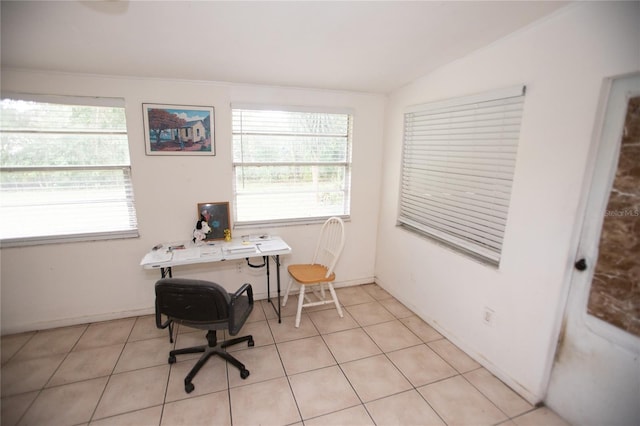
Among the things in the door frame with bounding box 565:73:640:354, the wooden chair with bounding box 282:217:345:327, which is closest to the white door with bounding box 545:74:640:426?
the door frame with bounding box 565:73:640:354

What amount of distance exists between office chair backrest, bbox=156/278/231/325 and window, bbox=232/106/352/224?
52.0 inches

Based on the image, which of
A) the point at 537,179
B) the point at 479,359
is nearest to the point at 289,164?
the point at 537,179

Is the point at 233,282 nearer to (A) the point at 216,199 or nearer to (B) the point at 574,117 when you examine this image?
(A) the point at 216,199

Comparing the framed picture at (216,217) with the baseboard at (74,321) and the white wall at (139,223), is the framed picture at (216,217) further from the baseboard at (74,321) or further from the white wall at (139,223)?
the baseboard at (74,321)

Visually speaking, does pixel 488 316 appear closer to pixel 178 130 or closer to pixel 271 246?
pixel 271 246

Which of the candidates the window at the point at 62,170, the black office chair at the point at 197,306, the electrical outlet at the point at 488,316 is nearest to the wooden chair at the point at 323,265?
the black office chair at the point at 197,306

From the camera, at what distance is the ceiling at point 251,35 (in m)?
1.48

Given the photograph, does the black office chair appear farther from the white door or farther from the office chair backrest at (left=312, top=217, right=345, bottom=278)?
the white door

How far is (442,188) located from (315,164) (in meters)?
1.36

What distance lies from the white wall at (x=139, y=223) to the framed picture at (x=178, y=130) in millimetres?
58

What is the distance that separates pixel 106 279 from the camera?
2.77 m

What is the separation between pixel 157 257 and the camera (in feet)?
8.13

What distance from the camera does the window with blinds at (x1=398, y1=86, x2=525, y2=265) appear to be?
2.02 m

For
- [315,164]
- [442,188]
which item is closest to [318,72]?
[315,164]
